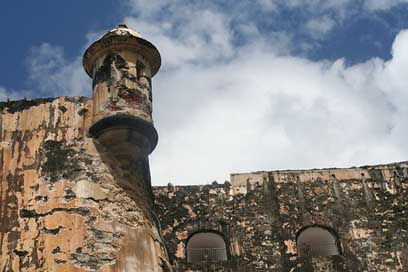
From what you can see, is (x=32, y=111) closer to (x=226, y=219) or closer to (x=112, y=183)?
(x=112, y=183)

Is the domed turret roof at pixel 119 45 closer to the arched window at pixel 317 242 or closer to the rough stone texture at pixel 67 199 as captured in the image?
the rough stone texture at pixel 67 199

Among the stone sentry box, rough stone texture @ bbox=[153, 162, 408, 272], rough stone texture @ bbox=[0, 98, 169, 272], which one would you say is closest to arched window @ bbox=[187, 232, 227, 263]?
rough stone texture @ bbox=[153, 162, 408, 272]

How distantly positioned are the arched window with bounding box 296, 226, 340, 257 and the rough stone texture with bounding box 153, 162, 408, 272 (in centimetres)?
Result: 15

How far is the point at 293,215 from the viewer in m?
15.4

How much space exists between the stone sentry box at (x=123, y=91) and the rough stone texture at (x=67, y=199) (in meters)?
0.18

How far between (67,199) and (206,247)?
7.71m

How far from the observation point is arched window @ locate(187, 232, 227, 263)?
1495cm

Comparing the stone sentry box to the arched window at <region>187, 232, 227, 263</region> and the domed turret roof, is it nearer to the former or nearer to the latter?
the domed turret roof

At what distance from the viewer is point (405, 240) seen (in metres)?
15.0

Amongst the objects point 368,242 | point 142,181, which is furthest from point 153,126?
point 368,242

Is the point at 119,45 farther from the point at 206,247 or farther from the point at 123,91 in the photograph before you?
the point at 206,247

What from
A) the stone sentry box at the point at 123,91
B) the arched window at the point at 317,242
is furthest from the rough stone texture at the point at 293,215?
the stone sentry box at the point at 123,91

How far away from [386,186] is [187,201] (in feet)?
14.2

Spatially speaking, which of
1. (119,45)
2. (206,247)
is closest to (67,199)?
(119,45)
